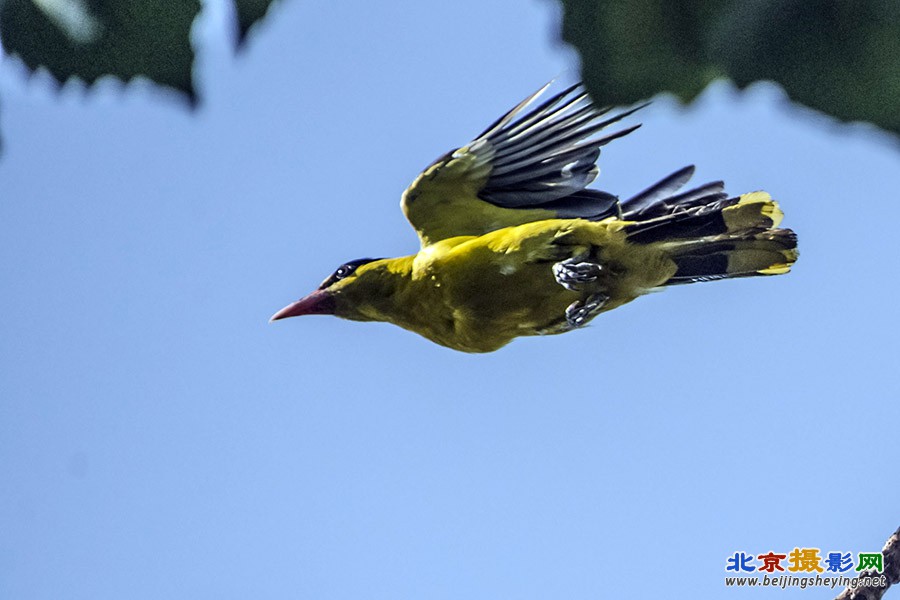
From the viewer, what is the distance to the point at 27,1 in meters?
0.88

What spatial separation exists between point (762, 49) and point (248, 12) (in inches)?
16.3

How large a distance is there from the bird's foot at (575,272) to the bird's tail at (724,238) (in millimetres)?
202

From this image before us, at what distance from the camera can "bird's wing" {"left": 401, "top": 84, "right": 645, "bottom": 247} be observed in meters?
4.49

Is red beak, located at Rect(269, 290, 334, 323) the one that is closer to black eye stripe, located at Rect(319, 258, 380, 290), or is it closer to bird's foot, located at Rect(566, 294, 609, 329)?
black eye stripe, located at Rect(319, 258, 380, 290)

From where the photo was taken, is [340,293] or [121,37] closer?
[121,37]

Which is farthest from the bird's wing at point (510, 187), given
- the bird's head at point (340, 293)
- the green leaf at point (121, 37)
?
the green leaf at point (121, 37)

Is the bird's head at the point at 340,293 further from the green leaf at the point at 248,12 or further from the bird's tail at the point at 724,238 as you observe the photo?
the green leaf at the point at 248,12

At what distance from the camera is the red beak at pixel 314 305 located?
4.54 meters

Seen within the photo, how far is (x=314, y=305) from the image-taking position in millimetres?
4594

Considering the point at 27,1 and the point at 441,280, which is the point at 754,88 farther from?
the point at 441,280

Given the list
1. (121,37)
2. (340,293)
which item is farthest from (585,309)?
(121,37)

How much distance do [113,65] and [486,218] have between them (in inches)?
146

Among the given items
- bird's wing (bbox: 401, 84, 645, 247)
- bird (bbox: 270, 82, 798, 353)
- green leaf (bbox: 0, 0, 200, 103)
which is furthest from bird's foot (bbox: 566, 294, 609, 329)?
green leaf (bbox: 0, 0, 200, 103)

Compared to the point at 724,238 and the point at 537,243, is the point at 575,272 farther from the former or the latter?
the point at 724,238
